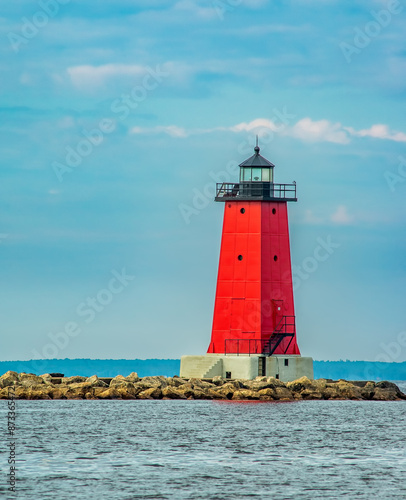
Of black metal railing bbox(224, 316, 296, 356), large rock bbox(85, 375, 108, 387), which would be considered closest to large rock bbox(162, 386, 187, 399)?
black metal railing bbox(224, 316, 296, 356)

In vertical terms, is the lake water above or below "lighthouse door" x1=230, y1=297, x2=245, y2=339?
below

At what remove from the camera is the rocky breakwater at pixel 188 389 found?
1558 inches

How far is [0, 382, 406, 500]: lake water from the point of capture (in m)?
22.2

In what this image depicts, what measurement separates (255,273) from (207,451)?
46.8ft

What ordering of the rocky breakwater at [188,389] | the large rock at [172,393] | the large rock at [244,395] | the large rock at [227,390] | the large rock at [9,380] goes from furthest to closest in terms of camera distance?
the large rock at [9,380]
the large rock at [172,393]
the rocky breakwater at [188,389]
the large rock at [227,390]
the large rock at [244,395]

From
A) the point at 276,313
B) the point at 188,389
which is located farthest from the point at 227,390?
the point at 276,313

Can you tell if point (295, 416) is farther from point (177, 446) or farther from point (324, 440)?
point (177, 446)

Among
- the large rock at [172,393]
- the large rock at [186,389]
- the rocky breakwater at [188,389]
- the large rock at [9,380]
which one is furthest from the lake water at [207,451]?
the large rock at [9,380]

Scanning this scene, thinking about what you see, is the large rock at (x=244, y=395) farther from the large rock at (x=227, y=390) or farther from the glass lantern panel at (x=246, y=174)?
the glass lantern panel at (x=246, y=174)

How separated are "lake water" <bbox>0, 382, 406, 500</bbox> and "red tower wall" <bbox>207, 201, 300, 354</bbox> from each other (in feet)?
9.11

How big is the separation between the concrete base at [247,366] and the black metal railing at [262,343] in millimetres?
328

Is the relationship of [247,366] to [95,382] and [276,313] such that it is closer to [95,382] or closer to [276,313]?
[276,313]

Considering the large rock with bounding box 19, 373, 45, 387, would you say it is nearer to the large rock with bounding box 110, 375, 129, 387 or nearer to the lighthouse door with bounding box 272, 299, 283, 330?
the large rock with bounding box 110, 375, 129, 387

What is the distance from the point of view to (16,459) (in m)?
25.5
